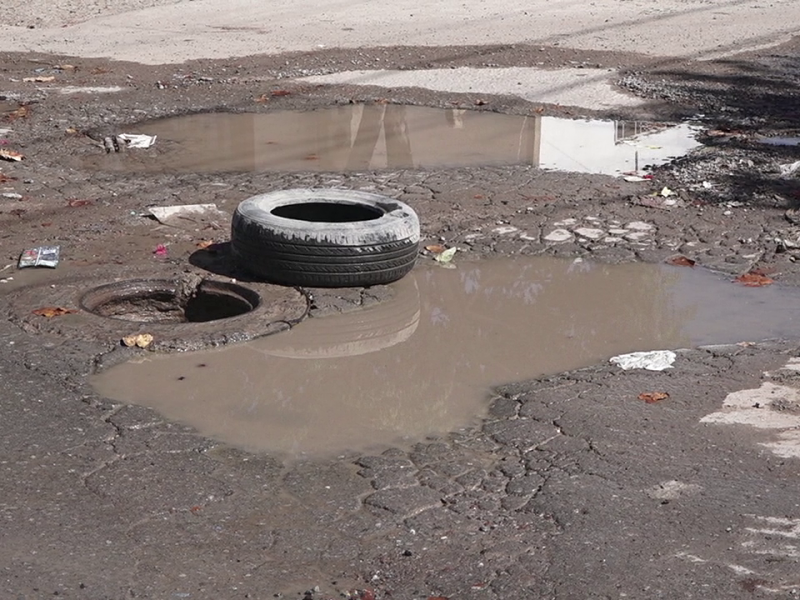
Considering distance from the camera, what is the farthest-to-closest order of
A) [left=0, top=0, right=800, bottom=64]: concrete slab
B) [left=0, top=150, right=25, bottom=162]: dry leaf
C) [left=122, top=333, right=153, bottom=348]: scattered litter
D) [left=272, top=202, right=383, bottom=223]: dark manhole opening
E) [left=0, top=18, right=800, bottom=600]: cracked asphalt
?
1. [left=0, top=0, right=800, bottom=64]: concrete slab
2. [left=0, top=150, right=25, bottom=162]: dry leaf
3. [left=272, top=202, right=383, bottom=223]: dark manhole opening
4. [left=122, top=333, right=153, bottom=348]: scattered litter
5. [left=0, top=18, right=800, bottom=600]: cracked asphalt

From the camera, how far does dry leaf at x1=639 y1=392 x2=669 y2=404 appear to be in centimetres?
566

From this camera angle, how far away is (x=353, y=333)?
6598 mm

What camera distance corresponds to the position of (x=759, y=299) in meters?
7.06

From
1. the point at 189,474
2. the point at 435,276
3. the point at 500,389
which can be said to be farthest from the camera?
the point at 435,276

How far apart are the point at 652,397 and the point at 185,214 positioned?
405cm

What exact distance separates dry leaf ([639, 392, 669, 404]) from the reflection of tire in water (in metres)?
1.45

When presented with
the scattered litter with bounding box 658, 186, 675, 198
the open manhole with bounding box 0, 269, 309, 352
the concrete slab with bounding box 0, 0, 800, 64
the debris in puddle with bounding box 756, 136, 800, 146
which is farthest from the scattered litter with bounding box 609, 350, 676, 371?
the concrete slab with bounding box 0, 0, 800, 64

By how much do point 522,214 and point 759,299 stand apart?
211 centimetres

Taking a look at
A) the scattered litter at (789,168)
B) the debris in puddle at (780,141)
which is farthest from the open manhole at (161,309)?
the debris in puddle at (780,141)

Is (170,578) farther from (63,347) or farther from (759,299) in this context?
(759,299)

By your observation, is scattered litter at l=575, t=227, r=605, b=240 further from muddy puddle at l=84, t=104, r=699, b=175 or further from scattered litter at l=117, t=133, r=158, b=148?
scattered litter at l=117, t=133, r=158, b=148

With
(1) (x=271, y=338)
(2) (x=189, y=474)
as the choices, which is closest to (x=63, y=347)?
(1) (x=271, y=338)

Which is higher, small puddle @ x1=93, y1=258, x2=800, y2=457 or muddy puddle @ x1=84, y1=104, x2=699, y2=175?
muddy puddle @ x1=84, y1=104, x2=699, y2=175

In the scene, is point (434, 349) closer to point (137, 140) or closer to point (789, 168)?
point (789, 168)
